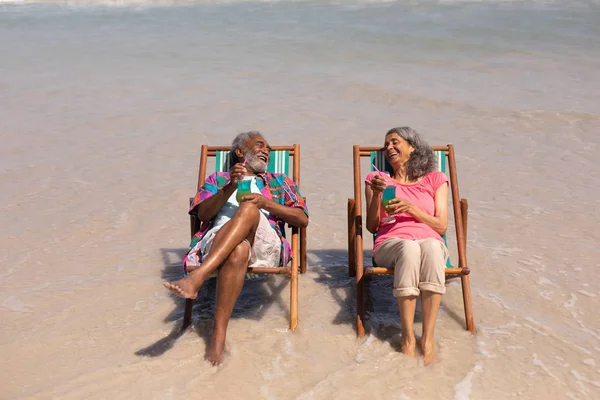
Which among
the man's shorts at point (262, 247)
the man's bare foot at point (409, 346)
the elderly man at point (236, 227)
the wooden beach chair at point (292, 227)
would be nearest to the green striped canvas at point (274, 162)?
the wooden beach chair at point (292, 227)

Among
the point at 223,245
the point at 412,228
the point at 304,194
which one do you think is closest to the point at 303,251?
the point at 412,228

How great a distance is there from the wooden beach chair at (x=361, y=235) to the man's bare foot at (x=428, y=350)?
1.24 ft

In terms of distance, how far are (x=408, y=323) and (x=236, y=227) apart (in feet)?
3.37

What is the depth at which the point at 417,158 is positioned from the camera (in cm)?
468

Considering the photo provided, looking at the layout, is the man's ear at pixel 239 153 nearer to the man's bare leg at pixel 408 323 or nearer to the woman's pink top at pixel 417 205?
the woman's pink top at pixel 417 205

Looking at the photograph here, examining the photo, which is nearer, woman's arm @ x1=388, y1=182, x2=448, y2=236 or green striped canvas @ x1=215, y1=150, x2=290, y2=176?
woman's arm @ x1=388, y1=182, x2=448, y2=236

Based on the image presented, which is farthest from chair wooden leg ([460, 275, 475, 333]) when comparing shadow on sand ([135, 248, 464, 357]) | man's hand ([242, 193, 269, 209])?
man's hand ([242, 193, 269, 209])

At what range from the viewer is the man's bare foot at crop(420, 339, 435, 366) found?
3.96m

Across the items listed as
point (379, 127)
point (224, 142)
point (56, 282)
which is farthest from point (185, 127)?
point (56, 282)

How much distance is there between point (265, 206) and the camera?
4.39 metres

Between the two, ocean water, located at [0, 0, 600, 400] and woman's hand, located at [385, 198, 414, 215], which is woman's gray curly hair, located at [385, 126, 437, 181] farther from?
ocean water, located at [0, 0, 600, 400]

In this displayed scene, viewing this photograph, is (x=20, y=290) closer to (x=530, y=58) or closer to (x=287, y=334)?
(x=287, y=334)

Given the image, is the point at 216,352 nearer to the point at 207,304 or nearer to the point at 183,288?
the point at 183,288

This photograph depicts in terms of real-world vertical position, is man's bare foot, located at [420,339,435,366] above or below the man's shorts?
below
